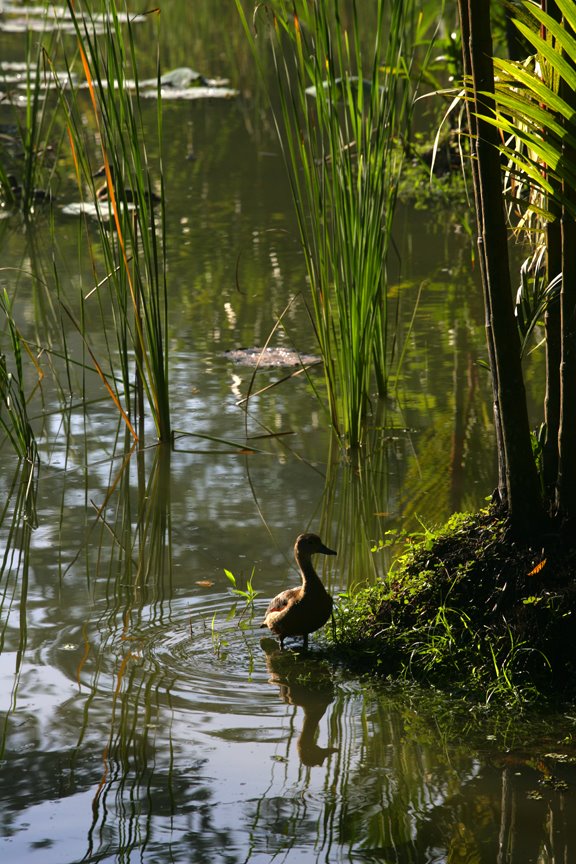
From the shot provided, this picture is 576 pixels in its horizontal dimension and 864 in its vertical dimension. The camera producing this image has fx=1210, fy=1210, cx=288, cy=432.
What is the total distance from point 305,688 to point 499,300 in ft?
3.60

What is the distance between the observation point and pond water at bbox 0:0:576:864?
248 centimetres

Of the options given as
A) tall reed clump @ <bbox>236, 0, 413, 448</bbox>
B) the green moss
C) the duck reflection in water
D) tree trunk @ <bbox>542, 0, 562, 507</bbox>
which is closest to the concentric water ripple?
the duck reflection in water

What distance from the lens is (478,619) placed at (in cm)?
311

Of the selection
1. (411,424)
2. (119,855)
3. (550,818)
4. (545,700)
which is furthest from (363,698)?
(411,424)

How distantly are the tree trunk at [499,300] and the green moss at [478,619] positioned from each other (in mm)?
110

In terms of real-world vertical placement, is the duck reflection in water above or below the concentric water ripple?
below

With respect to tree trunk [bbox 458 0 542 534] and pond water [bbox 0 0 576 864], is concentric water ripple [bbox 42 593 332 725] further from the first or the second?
tree trunk [bbox 458 0 542 534]

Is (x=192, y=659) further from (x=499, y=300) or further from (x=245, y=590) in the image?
(x=499, y=300)

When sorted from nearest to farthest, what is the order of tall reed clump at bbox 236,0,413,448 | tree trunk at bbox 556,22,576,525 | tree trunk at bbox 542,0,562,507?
1. tree trunk at bbox 556,22,576,525
2. tree trunk at bbox 542,0,562,507
3. tall reed clump at bbox 236,0,413,448

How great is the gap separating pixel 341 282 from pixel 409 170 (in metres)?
5.57

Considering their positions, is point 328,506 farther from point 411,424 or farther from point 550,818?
point 550,818

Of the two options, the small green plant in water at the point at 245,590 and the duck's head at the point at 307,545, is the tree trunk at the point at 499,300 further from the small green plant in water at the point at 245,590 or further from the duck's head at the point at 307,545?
the small green plant in water at the point at 245,590

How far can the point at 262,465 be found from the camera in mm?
4695

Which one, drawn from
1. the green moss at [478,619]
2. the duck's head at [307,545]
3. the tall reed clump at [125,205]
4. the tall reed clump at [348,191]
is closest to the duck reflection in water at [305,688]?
the green moss at [478,619]
